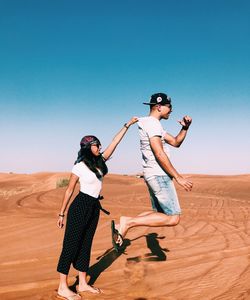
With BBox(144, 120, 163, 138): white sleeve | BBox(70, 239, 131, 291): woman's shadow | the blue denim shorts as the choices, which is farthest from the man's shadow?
BBox(144, 120, 163, 138): white sleeve

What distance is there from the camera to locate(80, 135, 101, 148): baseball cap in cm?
446

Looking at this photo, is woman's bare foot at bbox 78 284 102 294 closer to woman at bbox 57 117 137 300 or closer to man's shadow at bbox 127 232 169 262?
woman at bbox 57 117 137 300

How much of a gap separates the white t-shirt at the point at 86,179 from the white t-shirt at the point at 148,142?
96 cm

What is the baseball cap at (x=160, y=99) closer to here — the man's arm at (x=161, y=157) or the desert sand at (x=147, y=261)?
the man's arm at (x=161, y=157)

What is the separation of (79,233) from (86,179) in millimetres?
595

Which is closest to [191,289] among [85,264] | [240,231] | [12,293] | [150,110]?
[85,264]

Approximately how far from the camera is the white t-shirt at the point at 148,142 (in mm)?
5160

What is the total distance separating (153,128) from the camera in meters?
5.16

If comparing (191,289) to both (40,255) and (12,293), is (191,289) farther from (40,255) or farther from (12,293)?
(40,255)

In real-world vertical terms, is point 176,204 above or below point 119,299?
above

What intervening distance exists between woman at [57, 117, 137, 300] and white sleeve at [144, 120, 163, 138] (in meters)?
0.83

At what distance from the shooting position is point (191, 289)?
14.8ft

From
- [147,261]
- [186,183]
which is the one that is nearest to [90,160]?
[186,183]

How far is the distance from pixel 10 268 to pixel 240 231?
4.78 metres
